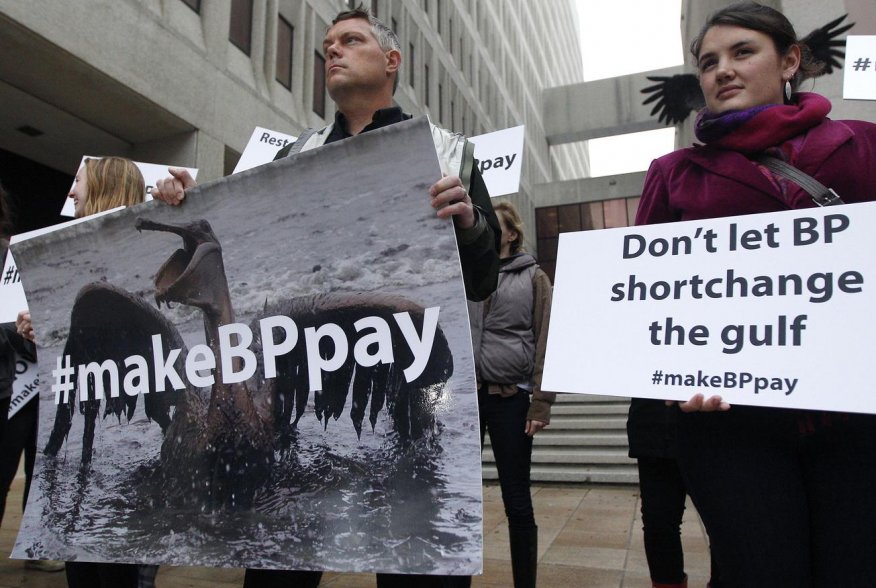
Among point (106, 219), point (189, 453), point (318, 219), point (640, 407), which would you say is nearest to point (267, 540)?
point (189, 453)

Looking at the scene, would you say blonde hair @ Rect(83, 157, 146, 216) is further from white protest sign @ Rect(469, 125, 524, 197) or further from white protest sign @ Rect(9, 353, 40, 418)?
white protest sign @ Rect(469, 125, 524, 197)

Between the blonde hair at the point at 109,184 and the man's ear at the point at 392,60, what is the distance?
42.3 inches

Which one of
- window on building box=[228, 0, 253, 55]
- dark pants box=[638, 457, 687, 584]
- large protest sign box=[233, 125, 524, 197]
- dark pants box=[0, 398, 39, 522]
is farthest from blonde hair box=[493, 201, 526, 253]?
window on building box=[228, 0, 253, 55]

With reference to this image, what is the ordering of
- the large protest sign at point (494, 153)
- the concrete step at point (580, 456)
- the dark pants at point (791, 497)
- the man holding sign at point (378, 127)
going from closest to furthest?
the dark pants at point (791, 497) < the man holding sign at point (378, 127) < the large protest sign at point (494, 153) < the concrete step at point (580, 456)

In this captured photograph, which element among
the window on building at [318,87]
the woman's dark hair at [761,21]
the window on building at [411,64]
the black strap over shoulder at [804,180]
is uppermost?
the window on building at [411,64]

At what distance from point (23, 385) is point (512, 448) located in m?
2.52

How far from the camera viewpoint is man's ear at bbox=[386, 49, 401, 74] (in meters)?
2.00

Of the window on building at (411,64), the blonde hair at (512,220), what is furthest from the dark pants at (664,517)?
the window on building at (411,64)

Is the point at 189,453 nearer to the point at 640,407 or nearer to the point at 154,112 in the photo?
the point at 640,407

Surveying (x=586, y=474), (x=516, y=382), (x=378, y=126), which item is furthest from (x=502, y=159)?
(x=586, y=474)

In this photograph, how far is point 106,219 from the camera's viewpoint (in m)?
1.89

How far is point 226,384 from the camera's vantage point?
5.37 ft

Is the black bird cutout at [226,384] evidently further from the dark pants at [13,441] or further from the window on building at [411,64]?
the window on building at [411,64]

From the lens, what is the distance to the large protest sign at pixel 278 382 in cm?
141
